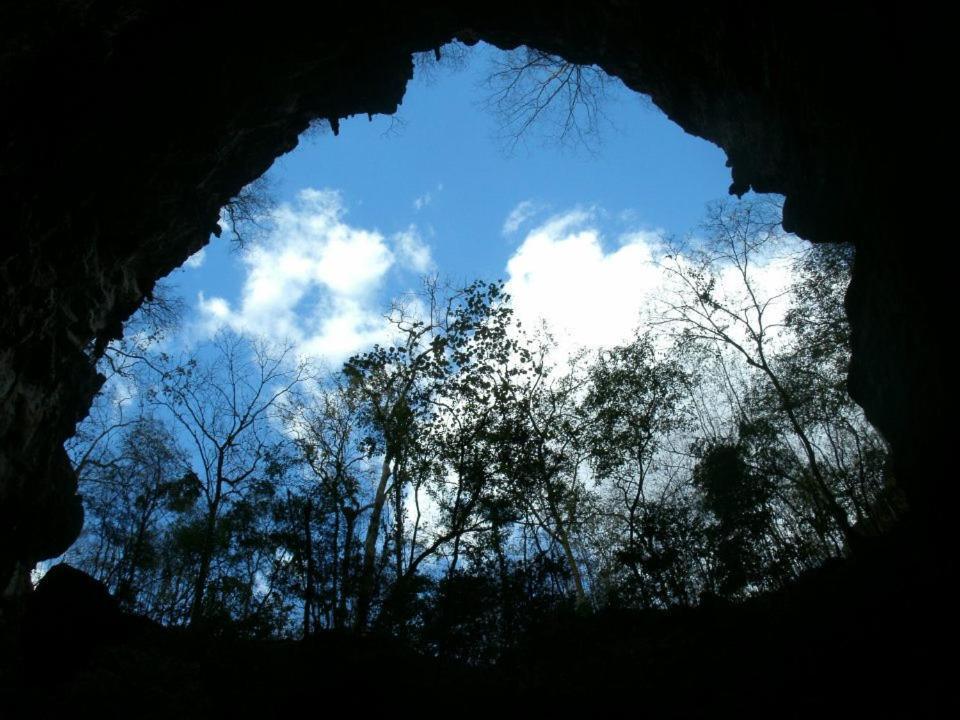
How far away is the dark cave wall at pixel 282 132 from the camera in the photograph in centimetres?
642

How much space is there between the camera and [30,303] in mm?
8562

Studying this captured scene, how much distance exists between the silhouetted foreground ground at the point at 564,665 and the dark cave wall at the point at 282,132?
6.08ft

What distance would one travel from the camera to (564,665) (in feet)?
30.4

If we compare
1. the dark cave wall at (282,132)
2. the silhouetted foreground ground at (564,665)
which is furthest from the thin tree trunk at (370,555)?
the dark cave wall at (282,132)

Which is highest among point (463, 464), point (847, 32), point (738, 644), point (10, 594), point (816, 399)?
point (816, 399)

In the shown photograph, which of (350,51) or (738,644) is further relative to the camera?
(350,51)

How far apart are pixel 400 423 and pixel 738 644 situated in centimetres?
813

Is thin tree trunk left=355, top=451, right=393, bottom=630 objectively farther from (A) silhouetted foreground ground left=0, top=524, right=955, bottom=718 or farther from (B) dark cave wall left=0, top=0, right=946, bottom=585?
(B) dark cave wall left=0, top=0, right=946, bottom=585

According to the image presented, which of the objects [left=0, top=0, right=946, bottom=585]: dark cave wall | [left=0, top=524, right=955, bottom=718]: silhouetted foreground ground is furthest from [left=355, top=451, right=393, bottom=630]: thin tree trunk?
[left=0, top=0, right=946, bottom=585]: dark cave wall

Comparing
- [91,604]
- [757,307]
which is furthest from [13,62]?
[757,307]

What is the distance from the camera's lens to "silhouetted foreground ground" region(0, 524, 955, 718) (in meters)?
5.87

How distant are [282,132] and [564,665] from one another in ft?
45.9

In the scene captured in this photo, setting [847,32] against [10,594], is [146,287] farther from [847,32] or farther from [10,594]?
[847,32]

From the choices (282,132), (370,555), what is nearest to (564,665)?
(370,555)
